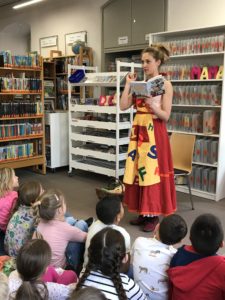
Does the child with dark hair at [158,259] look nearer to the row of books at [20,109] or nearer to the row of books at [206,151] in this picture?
the row of books at [206,151]

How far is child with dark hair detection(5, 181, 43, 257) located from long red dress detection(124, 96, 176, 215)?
103 cm

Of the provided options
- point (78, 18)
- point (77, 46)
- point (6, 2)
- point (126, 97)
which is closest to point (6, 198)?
point (126, 97)

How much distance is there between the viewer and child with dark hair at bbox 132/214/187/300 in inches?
70.3

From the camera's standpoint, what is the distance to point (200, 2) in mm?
4746

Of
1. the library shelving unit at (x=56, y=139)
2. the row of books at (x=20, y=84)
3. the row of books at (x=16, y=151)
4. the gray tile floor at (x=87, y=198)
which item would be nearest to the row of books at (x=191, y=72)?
the gray tile floor at (x=87, y=198)

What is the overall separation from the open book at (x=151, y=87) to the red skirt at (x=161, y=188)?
261mm

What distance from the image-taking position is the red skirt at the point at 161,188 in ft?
10.2

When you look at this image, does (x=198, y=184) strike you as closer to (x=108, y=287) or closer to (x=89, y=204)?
(x=89, y=204)

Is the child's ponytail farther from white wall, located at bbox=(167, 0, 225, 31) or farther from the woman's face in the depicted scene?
white wall, located at bbox=(167, 0, 225, 31)

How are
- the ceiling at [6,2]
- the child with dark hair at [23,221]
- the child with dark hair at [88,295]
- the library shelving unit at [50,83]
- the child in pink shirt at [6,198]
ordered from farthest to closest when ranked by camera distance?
the ceiling at [6,2] < the library shelving unit at [50,83] < the child in pink shirt at [6,198] < the child with dark hair at [23,221] < the child with dark hair at [88,295]

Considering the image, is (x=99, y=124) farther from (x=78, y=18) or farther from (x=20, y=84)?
(x=78, y=18)

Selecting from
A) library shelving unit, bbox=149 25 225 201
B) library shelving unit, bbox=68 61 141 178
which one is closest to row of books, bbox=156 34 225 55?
library shelving unit, bbox=149 25 225 201

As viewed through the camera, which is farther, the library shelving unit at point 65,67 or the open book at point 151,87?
the library shelving unit at point 65,67

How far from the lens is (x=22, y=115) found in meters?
5.12
